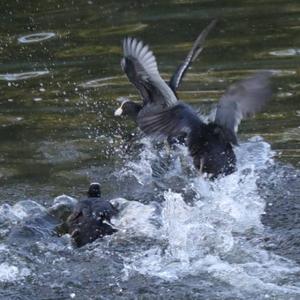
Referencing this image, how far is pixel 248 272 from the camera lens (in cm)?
722

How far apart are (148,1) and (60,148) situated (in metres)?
6.31

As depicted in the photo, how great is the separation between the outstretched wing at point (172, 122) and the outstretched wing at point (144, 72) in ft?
3.61

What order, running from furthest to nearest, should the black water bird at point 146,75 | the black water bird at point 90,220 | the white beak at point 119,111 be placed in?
the white beak at point 119,111
the black water bird at point 146,75
the black water bird at point 90,220

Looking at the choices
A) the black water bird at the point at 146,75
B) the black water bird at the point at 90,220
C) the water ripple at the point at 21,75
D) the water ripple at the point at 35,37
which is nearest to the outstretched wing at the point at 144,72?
the black water bird at the point at 146,75

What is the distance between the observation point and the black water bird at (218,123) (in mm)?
8602

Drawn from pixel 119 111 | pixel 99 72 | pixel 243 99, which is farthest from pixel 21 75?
pixel 243 99

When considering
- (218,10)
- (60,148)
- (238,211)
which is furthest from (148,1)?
(238,211)

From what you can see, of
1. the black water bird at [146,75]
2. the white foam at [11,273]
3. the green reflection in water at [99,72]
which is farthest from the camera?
the green reflection in water at [99,72]

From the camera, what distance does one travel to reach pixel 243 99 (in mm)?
8688

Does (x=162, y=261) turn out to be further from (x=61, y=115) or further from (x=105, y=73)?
(x=105, y=73)

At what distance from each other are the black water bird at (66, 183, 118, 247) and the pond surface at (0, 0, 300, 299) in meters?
0.09

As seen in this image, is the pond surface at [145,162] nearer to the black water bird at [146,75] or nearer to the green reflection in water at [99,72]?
the green reflection in water at [99,72]

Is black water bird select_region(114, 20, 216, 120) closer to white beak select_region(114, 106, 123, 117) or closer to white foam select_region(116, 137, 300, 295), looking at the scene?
white beak select_region(114, 106, 123, 117)

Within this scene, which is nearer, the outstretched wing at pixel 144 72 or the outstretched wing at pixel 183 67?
the outstretched wing at pixel 144 72
